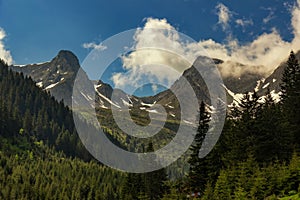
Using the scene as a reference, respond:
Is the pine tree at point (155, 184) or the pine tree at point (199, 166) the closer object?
the pine tree at point (199, 166)

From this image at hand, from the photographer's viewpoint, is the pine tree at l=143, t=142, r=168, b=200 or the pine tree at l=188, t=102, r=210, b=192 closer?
the pine tree at l=188, t=102, r=210, b=192

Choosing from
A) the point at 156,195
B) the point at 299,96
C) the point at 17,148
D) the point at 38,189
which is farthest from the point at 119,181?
the point at 299,96

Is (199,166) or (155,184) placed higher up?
(199,166)

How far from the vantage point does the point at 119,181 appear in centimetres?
17038

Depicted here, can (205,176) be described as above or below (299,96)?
below

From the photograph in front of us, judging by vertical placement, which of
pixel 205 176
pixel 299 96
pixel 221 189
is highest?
pixel 299 96

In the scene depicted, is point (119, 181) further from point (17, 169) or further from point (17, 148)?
point (17, 148)

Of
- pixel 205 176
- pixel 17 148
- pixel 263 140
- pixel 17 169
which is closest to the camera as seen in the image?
pixel 263 140

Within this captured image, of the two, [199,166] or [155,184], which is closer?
[199,166]

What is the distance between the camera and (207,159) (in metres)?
52.5

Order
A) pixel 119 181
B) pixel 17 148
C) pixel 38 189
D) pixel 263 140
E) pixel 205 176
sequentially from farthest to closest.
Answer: pixel 17 148 < pixel 119 181 < pixel 38 189 < pixel 205 176 < pixel 263 140

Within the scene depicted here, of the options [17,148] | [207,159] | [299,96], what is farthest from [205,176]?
[17,148]

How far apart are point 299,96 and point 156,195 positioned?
35.3 meters

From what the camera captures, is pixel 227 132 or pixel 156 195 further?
pixel 156 195
